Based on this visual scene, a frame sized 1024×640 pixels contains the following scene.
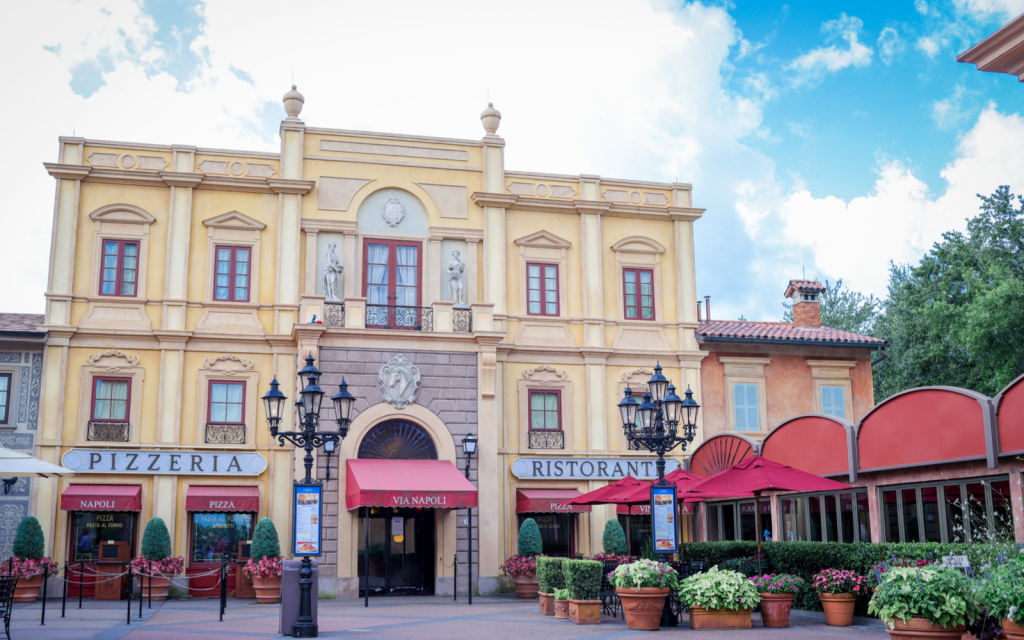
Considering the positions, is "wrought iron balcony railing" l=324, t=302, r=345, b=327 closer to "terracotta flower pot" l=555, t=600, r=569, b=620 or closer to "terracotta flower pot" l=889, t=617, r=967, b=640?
"terracotta flower pot" l=555, t=600, r=569, b=620

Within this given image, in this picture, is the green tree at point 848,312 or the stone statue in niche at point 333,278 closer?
the stone statue in niche at point 333,278

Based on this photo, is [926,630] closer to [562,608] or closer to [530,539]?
[562,608]

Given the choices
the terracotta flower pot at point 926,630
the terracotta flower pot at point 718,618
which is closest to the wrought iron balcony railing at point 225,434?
the terracotta flower pot at point 718,618

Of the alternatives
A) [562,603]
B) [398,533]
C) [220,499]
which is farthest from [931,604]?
[220,499]

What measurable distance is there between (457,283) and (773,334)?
9.24 meters

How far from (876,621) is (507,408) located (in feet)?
37.8

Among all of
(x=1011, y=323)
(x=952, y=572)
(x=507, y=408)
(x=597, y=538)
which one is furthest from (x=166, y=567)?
(x=1011, y=323)

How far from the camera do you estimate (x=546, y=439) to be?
24.9 metres

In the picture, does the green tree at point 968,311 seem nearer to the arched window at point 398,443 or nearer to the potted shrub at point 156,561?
the arched window at point 398,443

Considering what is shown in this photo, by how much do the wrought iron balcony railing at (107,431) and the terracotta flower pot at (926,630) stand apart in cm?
1848

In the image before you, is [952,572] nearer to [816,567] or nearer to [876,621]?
[876,621]

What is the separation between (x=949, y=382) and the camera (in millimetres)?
33500

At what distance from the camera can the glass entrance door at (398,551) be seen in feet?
75.5

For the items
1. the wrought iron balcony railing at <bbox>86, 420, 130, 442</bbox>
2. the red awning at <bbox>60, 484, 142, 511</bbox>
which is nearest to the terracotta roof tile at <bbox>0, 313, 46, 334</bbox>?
the wrought iron balcony railing at <bbox>86, 420, 130, 442</bbox>
